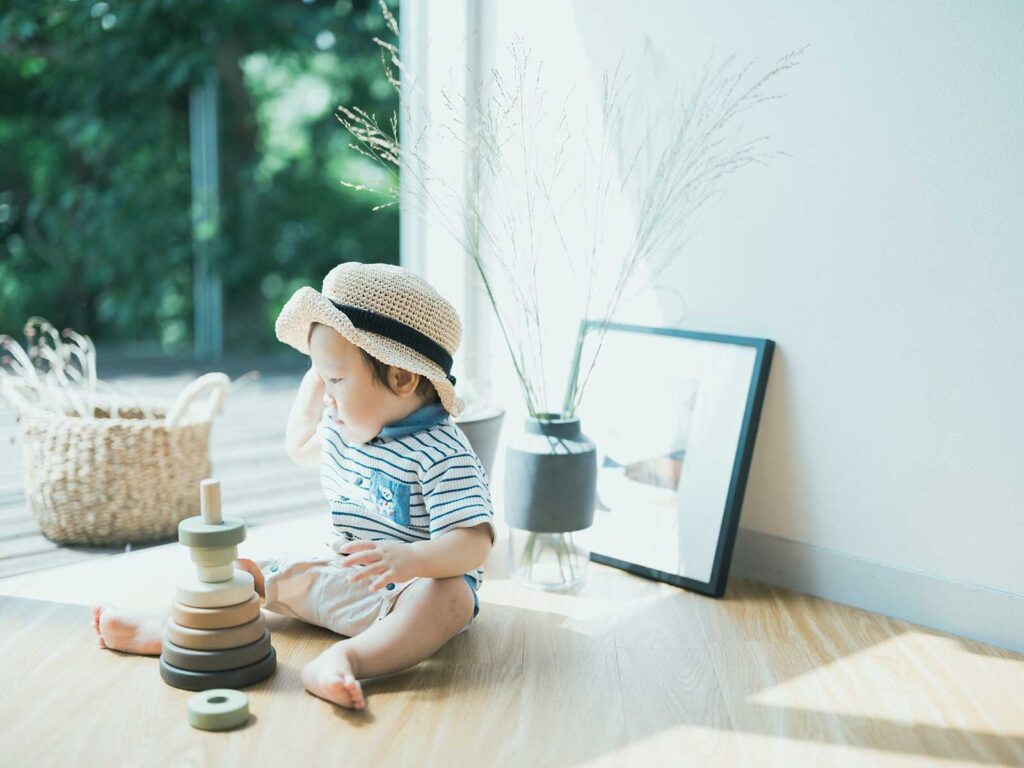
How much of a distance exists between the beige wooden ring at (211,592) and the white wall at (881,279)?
3.72ft

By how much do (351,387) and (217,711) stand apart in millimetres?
576

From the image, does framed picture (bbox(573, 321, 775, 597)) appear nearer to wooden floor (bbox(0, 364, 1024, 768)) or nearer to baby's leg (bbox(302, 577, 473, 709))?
wooden floor (bbox(0, 364, 1024, 768))

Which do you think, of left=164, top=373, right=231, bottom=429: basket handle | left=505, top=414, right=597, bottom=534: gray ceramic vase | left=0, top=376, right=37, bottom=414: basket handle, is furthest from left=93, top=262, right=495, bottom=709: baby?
left=0, top=376, right=37, bottom=414: basket handle

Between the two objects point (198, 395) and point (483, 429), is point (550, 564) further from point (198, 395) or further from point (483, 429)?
point (198, 395)

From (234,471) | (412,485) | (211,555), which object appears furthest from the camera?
(234,471)

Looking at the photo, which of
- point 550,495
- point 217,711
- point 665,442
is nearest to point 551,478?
point 550,495

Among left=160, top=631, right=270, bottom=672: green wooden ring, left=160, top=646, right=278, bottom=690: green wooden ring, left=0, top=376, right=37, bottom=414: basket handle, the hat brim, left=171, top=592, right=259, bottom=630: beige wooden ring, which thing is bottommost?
left=160, top=646, right=278, bottom=690: green wooden ring

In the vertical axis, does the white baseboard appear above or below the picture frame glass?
below

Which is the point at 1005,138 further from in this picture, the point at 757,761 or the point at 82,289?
the point at 82,289

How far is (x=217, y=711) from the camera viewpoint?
1.50m

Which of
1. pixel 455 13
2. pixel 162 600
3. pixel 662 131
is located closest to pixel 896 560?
pixel 662 131

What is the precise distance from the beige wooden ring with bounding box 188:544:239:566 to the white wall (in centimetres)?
114

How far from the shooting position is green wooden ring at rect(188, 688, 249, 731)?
1502mm

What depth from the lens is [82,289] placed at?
512 centimetres
